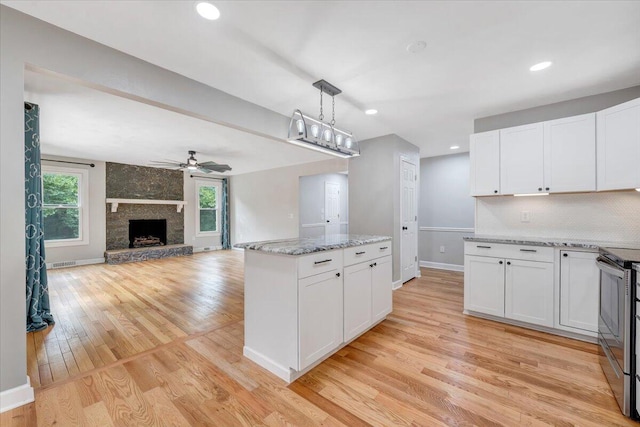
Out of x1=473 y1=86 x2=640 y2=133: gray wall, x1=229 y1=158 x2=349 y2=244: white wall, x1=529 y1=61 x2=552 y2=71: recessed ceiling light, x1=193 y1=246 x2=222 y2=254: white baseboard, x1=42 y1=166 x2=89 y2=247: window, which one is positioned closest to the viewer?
x1=529 y1=61 x2=552 y2=71: recessed ceiling light

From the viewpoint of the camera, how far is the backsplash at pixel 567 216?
271 centimetres

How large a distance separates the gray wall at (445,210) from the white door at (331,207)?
109 inches

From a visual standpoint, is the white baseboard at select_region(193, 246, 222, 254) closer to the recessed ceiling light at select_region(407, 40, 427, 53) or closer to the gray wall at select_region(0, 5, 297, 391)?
the gray wall at select_region(0, 5, 297, 391)

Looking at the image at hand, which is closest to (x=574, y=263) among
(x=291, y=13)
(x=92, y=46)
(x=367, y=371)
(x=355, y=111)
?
(x=367, y=371)

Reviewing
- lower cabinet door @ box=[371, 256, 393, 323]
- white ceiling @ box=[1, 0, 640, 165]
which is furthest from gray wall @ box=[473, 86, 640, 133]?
lower cabinet door @ box=[371, 256, 393, 323]

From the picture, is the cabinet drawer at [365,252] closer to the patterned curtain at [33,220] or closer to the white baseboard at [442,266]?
the patterned curtain at [33,220]

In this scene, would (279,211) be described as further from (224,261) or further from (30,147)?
(30,147)

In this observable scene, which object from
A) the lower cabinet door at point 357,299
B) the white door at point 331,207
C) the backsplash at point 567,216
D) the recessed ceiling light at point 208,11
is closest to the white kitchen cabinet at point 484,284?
the backsplash at point 567,216

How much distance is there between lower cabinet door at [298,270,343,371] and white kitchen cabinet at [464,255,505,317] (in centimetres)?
179

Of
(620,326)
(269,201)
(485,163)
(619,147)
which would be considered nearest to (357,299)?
(620,326)

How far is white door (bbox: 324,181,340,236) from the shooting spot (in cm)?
780

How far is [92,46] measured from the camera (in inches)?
77.9

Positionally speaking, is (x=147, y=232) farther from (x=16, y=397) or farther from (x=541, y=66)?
(x=541, y=66)

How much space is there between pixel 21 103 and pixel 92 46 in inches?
25.2
